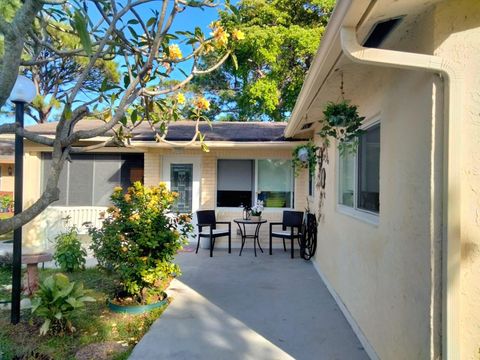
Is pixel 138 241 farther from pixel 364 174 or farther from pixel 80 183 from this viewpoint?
pixel 80 183

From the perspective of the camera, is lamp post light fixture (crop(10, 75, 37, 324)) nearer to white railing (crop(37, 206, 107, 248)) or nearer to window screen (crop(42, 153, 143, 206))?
white railing (crop(37, 206, 107, 248))

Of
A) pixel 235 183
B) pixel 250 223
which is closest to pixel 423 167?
pixel 250 223

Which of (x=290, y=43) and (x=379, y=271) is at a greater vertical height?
(x=290, y=43)

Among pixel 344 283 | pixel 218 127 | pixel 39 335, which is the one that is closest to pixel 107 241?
pixel 39 335

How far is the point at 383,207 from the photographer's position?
9.44 feet

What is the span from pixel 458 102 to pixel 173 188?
7484 mm

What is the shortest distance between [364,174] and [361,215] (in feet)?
1.48

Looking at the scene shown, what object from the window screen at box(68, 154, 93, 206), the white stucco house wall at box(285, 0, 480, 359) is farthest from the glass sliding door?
the white stucco house wall at box(285, 0, 480, 359)

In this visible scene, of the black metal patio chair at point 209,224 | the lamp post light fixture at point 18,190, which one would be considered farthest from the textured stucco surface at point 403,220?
the black metal patio chair at point 209,224

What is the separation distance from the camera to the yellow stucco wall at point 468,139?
191 cm

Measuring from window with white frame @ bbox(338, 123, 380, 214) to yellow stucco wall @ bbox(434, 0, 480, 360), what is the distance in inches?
51.1

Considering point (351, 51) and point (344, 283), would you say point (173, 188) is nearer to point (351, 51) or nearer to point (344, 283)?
point (344, 283)

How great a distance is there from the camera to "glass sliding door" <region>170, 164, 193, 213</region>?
874cm

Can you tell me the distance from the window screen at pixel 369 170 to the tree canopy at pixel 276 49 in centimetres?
1119
